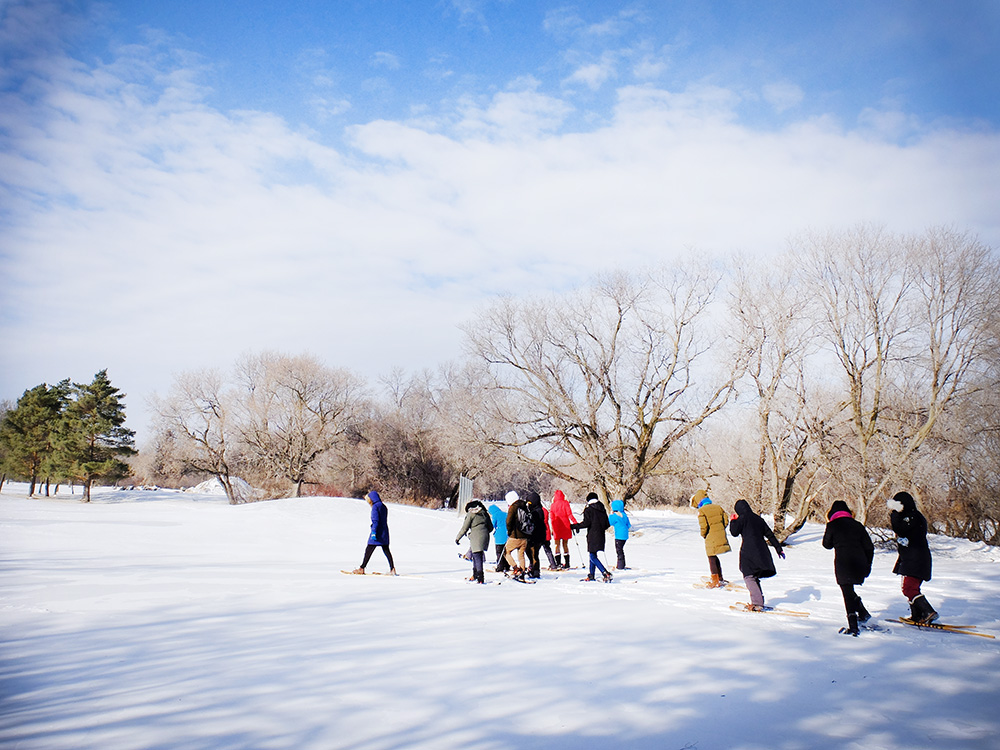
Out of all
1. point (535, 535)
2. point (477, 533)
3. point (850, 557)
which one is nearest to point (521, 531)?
point (535, 535)

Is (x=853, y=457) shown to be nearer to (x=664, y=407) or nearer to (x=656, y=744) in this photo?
(x=664, y=407)

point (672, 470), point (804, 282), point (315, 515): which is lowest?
point (315, 515)

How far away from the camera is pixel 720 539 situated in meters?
10.4

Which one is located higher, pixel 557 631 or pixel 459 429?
pixel 459 429

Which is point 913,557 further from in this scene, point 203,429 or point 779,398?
point 203,429

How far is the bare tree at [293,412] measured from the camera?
4488 cm

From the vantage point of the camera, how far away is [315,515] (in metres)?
25.2

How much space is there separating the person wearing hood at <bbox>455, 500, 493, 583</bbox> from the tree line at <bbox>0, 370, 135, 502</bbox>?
3340 centimetres

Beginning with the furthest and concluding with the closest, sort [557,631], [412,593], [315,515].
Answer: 1. [315,515]
2. [412,593]
3. [557,631]

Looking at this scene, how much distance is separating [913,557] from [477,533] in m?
6.85

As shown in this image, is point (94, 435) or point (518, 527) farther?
point (94, 435)

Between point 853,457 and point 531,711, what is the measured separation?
70.5ft

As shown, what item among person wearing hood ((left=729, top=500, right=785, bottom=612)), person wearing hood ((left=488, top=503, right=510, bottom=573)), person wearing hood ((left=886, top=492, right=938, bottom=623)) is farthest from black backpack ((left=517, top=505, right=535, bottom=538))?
person wearing hood ((left=886, top=492, right=938, bottom=623))

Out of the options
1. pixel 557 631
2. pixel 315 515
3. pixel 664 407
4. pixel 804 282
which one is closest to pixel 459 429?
pixel 315 515
